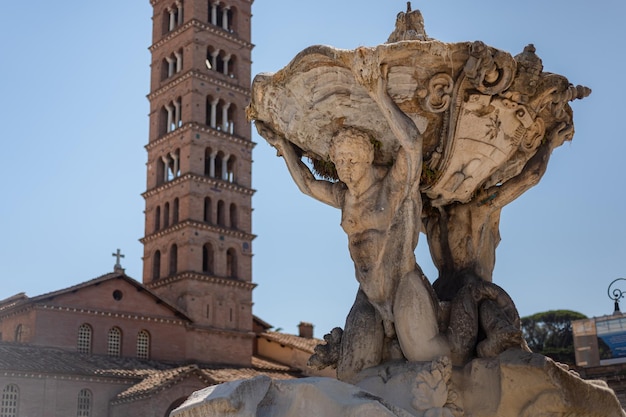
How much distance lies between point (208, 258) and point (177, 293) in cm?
247

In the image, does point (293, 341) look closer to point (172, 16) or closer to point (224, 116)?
point (224, 116)

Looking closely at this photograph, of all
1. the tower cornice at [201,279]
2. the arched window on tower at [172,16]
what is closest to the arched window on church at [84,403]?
the tower cornice at [201,279]

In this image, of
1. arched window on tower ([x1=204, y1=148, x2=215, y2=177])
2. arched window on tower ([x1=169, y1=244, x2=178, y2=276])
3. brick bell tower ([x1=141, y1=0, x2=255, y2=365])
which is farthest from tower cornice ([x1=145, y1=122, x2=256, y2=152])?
arched window on tower ([x1=169, y1=244, x2=178, y2=276])

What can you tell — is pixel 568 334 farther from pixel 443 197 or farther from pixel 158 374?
pixel 443 197

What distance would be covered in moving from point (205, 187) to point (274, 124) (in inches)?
1532

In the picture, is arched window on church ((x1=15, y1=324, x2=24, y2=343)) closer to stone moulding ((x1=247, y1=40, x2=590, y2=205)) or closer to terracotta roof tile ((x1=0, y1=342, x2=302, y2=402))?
terracotta roof tile ((x1=0, y1=342, x2=302, y2=402))

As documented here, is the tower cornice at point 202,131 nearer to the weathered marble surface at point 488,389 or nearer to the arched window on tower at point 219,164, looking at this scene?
the arched window on tower at point 219,164

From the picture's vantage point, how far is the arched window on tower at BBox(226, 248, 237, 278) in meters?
45.7

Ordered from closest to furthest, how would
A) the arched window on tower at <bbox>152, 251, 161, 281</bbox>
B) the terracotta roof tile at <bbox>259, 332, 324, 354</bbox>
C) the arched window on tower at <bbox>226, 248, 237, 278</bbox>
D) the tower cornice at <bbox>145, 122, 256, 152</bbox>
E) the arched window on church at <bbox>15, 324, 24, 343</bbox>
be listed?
1. the arched window on church at <bbox>15, 324, 24, 343</bbox>
2. the terracotta roof tile at <bbox>259, 332, 324, 354</bbox>
3. the arched window on tower at <bbox>226, 248, 237, 278</bbox>
4. the tower cornice at <bbox>145, 122, 256, 152</bbox>
5. the arched window on tower at <bbox>152, 251, 161, 281</bbox>

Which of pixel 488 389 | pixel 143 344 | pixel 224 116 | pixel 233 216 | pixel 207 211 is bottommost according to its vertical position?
pixel 488 389

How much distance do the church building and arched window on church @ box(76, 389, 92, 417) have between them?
38mm

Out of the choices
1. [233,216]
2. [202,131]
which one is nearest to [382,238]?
[202,131]

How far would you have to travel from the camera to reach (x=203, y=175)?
45.6m

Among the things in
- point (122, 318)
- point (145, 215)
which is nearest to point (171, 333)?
point (122, 318)
